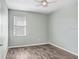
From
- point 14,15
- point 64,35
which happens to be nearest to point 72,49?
point 64,35

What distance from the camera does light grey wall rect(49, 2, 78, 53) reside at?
359 centimetres

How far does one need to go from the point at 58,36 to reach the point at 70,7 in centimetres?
199

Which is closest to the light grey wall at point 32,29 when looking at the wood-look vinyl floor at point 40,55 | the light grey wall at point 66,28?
the light grey wall at point 66,28

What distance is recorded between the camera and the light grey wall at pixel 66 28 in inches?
141

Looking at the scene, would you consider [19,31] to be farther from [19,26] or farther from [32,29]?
[32,29]

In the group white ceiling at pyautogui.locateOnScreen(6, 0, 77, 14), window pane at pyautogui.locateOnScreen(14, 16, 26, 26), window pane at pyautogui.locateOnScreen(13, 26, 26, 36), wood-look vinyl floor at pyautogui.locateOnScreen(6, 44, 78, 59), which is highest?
white ceiling at pyautogui.locateOnScreen(6, 0, 77, 14)

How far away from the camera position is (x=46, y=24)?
6082 millimetres

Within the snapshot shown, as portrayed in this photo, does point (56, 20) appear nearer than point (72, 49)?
No

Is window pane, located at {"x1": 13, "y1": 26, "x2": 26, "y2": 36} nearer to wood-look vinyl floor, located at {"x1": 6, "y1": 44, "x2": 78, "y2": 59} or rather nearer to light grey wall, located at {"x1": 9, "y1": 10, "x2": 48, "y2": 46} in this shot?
light grey wall, located at {"x1": 9, "y1": 10, "x2": 48, "y2": 46}

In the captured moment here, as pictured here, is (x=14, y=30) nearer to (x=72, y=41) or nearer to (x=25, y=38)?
(x=25, y=38)

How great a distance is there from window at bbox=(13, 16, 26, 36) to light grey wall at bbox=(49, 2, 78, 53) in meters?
2.20

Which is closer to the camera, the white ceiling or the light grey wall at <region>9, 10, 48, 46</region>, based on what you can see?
the white ceiling

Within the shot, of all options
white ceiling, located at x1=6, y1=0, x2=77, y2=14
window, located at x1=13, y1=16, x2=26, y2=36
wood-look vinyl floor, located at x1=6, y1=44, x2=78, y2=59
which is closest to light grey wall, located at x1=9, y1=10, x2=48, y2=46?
window, located at x1=13, y1=16, x2=26, y2=36

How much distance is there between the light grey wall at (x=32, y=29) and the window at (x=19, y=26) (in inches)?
8.9
